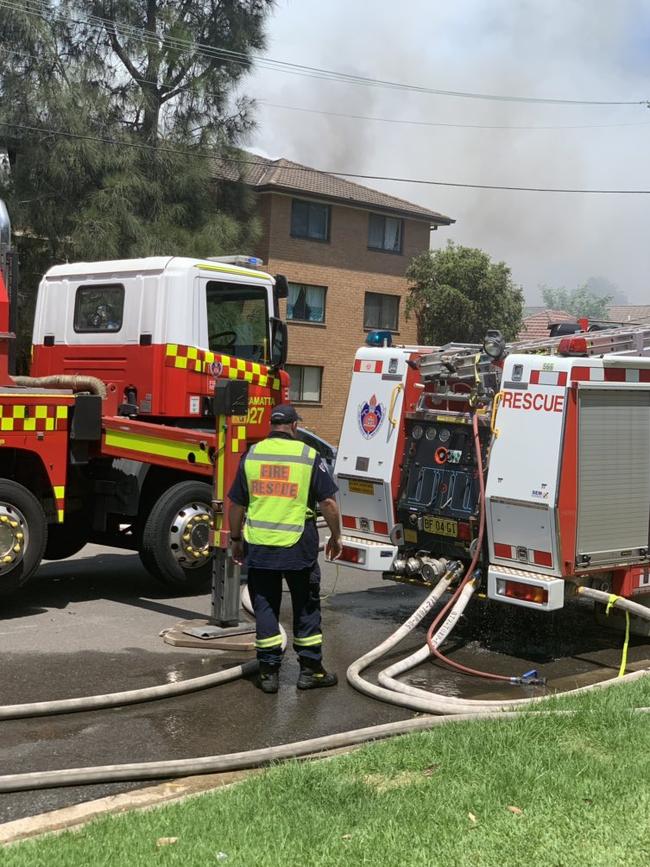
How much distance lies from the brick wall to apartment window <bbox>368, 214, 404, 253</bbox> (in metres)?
0.18

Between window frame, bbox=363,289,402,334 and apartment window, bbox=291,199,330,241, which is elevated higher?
apartment window, bbox=291,199,330,241

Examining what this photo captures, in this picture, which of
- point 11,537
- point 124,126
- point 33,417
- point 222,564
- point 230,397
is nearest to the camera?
point 230,397

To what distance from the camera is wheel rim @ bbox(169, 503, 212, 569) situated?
348 inches

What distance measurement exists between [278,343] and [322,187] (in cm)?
A: 2310

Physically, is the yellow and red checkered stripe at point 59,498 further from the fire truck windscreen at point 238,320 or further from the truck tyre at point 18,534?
the fire truck windscreen at point 238,320

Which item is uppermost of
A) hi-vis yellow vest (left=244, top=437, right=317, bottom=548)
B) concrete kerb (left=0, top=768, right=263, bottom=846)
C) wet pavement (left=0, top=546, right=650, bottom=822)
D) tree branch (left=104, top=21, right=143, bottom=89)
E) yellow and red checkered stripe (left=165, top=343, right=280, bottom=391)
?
tree branch (left=104, top=21, right=143, bottom=89)

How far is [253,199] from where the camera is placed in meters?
26.5

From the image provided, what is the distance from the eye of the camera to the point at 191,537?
8891 mm

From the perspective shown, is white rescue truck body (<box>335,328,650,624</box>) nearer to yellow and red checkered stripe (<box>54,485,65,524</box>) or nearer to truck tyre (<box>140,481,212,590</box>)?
truck tyre (<box>140,481,212,590</box>)

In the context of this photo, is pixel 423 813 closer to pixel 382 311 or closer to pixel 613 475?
pixel 613 475

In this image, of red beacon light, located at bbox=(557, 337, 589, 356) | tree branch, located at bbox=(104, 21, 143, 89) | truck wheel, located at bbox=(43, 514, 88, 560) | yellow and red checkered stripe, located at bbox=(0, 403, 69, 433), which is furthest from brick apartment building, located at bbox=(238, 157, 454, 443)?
red beacon light, located at bbox=(557, 337, 589, 356)

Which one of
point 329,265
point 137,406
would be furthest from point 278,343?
point 329,265

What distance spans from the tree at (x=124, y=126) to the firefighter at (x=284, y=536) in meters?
14.7

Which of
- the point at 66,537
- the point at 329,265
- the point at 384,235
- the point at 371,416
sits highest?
the point at 384,235
